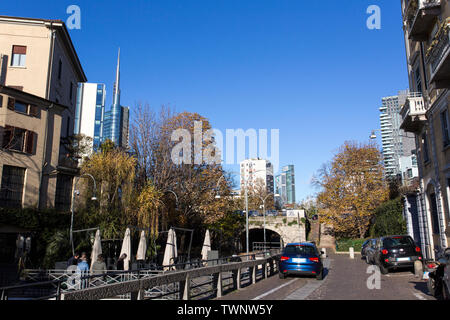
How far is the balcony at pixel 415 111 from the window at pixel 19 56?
95.8 ft

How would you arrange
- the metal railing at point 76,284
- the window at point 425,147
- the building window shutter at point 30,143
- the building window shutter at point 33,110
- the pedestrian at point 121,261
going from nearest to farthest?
1. the metal railing at point 76,284
2. the pedestrian at point 121,261
3. the window at point 425,147
4. the building window shutter at point 30,143
5. the building window shutter at point 33,110

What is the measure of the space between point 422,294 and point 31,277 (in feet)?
54.3

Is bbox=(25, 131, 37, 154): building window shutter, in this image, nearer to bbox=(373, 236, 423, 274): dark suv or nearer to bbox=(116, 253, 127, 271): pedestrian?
bbox=(116, 253, 127, 271): pedestrian

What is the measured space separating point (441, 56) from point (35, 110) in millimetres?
24872

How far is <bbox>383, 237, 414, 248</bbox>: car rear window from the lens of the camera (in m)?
16.0

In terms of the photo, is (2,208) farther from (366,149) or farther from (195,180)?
(366,149)

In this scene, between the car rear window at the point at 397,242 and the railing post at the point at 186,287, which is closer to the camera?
the railing post at the point at 186,287

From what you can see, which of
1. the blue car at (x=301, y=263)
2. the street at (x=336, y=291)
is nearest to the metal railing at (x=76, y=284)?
the street at (x=336, y=291)

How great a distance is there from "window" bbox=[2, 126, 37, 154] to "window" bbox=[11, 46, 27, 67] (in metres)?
8.40

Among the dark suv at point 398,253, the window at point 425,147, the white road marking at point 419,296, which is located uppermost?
the window at point 425,147

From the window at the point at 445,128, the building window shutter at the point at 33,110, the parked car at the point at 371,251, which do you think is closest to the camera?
the window at the point at 445,128

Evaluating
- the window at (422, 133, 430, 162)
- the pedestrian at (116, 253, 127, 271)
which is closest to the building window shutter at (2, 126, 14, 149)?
the pedestrian at (116, 253, 127, 271)

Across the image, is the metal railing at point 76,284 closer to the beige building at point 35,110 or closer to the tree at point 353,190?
the beige building at point 35,110

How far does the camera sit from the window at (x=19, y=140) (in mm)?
23266
